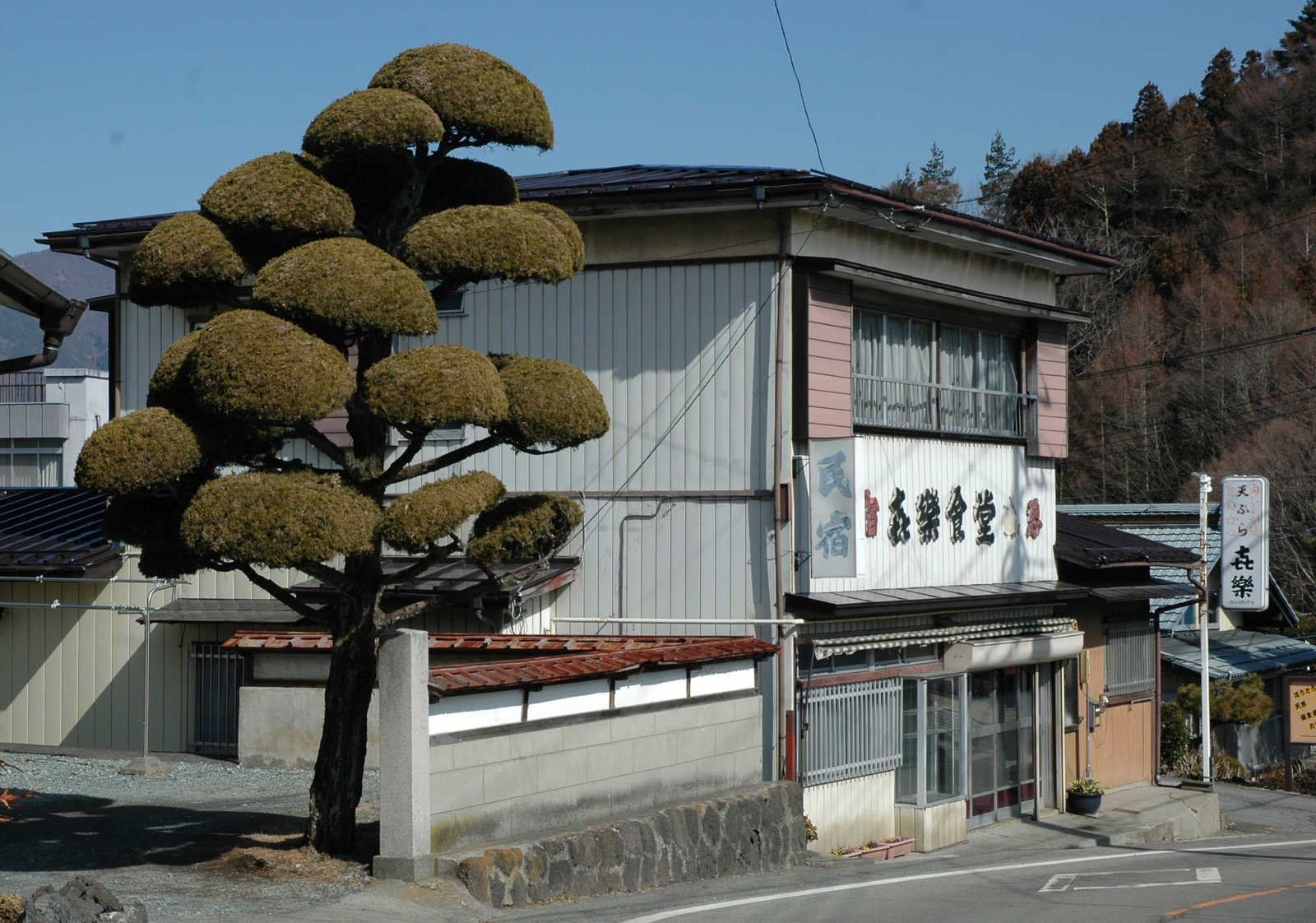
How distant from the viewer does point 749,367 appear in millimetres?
15820

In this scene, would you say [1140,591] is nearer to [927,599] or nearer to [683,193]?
[927,599]

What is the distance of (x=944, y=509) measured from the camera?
1792 centimetres

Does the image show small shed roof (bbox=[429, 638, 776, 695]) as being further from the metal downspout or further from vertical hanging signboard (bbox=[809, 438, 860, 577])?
vertical hanging signboard (bbox=[809, 438, 860, 577])

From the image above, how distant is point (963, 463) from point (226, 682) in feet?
33.2

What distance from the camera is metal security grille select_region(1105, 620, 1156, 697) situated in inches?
875

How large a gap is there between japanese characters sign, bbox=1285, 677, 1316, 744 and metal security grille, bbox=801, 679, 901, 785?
11601 millimetres

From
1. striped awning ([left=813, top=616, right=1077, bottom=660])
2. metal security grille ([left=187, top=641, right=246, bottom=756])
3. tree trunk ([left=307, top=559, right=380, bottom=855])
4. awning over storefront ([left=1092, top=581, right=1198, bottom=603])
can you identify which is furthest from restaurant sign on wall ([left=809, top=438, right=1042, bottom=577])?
metal security grille ([left=187, top=641, right=246, bottom=756])

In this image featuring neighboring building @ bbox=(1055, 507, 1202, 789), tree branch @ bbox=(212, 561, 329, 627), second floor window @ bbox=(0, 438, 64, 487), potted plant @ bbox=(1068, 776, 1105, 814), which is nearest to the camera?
tree branch @ bbox=(212, 561, 329, 627)

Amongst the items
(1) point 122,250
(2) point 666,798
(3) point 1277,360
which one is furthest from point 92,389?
(2) point 666,798

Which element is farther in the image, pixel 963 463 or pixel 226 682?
pixel 963 463

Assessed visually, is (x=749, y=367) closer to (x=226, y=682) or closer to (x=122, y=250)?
(x=226, y=682)

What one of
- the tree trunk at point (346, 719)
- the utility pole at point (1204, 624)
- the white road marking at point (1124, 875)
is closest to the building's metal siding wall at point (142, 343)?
the tree trunk at point (346, 719)

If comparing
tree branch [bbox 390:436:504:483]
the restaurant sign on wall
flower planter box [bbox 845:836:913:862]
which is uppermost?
tree branch [bbox 390:436:504:483]

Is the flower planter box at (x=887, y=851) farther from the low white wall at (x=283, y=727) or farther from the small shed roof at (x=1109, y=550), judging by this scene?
the low white wall at (x=283, y=727)
